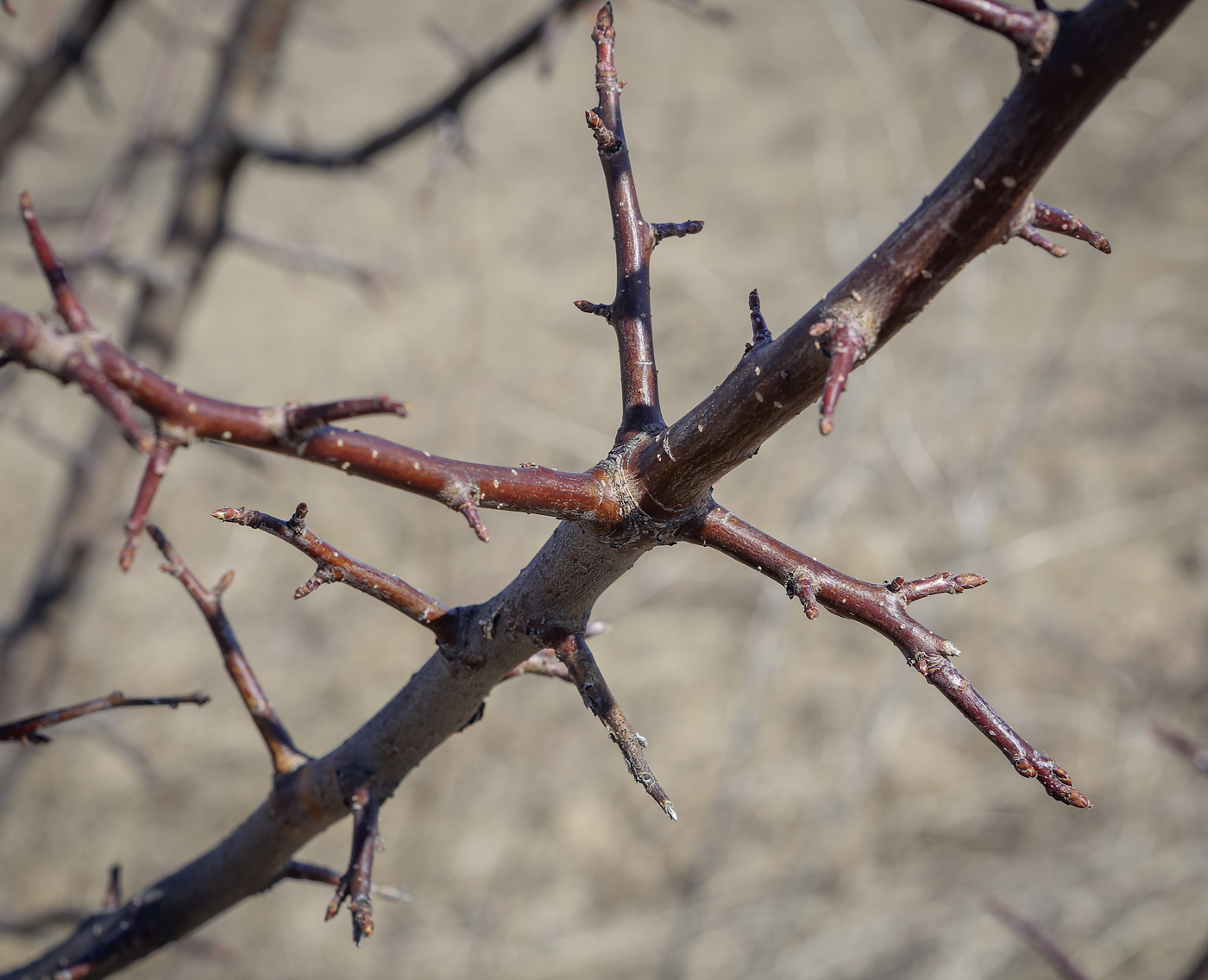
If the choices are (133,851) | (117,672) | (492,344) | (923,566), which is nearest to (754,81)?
(492,344)

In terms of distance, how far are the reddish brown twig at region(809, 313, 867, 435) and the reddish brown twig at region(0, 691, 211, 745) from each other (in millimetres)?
770

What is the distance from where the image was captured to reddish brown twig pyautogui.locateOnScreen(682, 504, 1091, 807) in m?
0.65

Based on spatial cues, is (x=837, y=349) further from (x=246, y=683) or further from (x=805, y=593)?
(x=246, y=683)

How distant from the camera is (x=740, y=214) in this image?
761 centimetres

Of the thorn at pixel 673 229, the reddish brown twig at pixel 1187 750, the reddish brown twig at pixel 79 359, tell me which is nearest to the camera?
the reddish brown twig at pixel 79 359

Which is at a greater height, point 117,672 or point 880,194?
point 880,194

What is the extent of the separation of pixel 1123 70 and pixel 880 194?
21.4 ft

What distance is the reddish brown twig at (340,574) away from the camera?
66 centimetres

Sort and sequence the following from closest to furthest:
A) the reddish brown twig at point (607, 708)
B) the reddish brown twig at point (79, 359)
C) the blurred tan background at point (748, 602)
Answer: the reddish brown twig at point (79, 359) → the reddish brown twig at point (607, 708) → the blurred tan background at point (748, 602)

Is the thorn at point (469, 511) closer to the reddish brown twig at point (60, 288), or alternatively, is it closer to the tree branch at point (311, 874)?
the reddish brown twig at point (60, 288)

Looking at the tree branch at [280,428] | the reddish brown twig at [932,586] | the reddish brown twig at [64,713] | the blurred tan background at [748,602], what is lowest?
the reddish brown twig at [932,586]

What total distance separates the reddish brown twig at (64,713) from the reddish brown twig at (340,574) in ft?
1.00

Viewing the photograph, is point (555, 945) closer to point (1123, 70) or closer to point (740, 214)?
→ point (1123, 70)

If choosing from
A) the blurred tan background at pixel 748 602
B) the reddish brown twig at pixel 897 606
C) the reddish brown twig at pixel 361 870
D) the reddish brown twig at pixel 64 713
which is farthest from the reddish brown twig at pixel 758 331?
the blurred tan background at pixel 748 602
